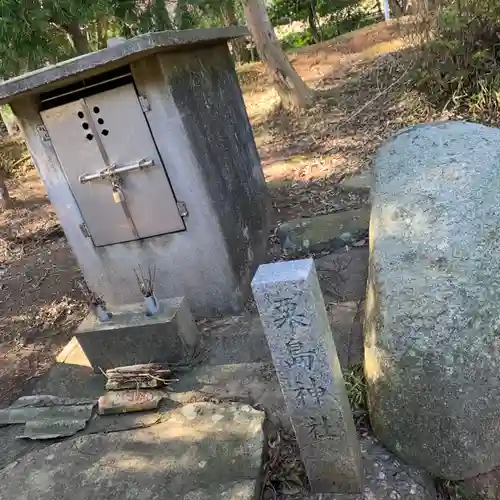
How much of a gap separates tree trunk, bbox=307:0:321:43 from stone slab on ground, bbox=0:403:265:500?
1595 cm

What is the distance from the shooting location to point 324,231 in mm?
6148

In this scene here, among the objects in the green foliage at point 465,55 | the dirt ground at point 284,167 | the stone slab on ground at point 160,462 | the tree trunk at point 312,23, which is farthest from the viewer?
the tree trunk at point 312,23

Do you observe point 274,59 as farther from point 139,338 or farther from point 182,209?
point 139,338

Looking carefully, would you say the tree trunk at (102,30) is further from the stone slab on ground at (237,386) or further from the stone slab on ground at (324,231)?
the stone slab on ground at (237,386)

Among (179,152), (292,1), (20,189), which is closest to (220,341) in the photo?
(179,152)

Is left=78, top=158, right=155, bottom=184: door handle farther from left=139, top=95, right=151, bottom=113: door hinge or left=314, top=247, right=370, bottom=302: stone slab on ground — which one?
left=314, top=247, right=370, bottom=302: stone slab on ground

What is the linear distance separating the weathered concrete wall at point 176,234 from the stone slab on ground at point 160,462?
1604mm

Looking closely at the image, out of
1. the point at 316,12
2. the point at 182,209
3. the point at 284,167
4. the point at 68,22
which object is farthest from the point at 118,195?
the point at 316,12

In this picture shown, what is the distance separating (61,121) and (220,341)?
2541 millimetres

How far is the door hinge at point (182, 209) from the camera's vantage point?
195 inches

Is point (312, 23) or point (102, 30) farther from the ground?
point (102, 30)

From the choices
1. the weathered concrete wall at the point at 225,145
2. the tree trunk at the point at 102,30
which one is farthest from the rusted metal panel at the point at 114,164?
the tree trunk at the point at 102,30

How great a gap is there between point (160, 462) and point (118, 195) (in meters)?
2.54

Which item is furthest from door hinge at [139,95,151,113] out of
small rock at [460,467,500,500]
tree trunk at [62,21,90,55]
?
small rock at [460,467,500,500]
